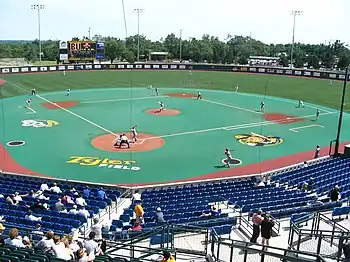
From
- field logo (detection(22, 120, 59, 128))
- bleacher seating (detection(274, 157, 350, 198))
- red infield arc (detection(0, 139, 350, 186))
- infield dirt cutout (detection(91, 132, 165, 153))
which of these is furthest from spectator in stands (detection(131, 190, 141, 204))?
field logo (detection(22, 120, 59, 128))

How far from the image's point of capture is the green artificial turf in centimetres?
6494

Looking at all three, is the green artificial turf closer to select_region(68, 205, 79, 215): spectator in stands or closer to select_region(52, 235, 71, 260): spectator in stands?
select_region(68, 205, 79, 215): spectator in stands

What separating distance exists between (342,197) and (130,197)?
10551 millimetres

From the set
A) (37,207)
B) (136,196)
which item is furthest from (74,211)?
(136,196)

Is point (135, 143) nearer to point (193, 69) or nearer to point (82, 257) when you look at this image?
point (82, 257)

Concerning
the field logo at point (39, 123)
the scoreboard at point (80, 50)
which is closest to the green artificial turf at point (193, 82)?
the scoreboard at point (80, 50)

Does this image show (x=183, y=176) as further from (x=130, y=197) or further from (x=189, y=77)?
(x=189, y=77)

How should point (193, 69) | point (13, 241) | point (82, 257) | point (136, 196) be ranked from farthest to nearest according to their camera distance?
point (193, 69)
point (136, 196)
point (13, 241)
point (82, 257)

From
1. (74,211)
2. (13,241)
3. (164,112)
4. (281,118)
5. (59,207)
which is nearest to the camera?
(13,241)

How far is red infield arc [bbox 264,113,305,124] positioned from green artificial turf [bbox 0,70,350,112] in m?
11.6

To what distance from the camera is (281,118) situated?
4684 centimetres

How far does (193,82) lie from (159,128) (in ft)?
131

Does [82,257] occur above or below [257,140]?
above

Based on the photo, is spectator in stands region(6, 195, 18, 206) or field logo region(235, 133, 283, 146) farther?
field logo region(235, 133, 283, 146)
